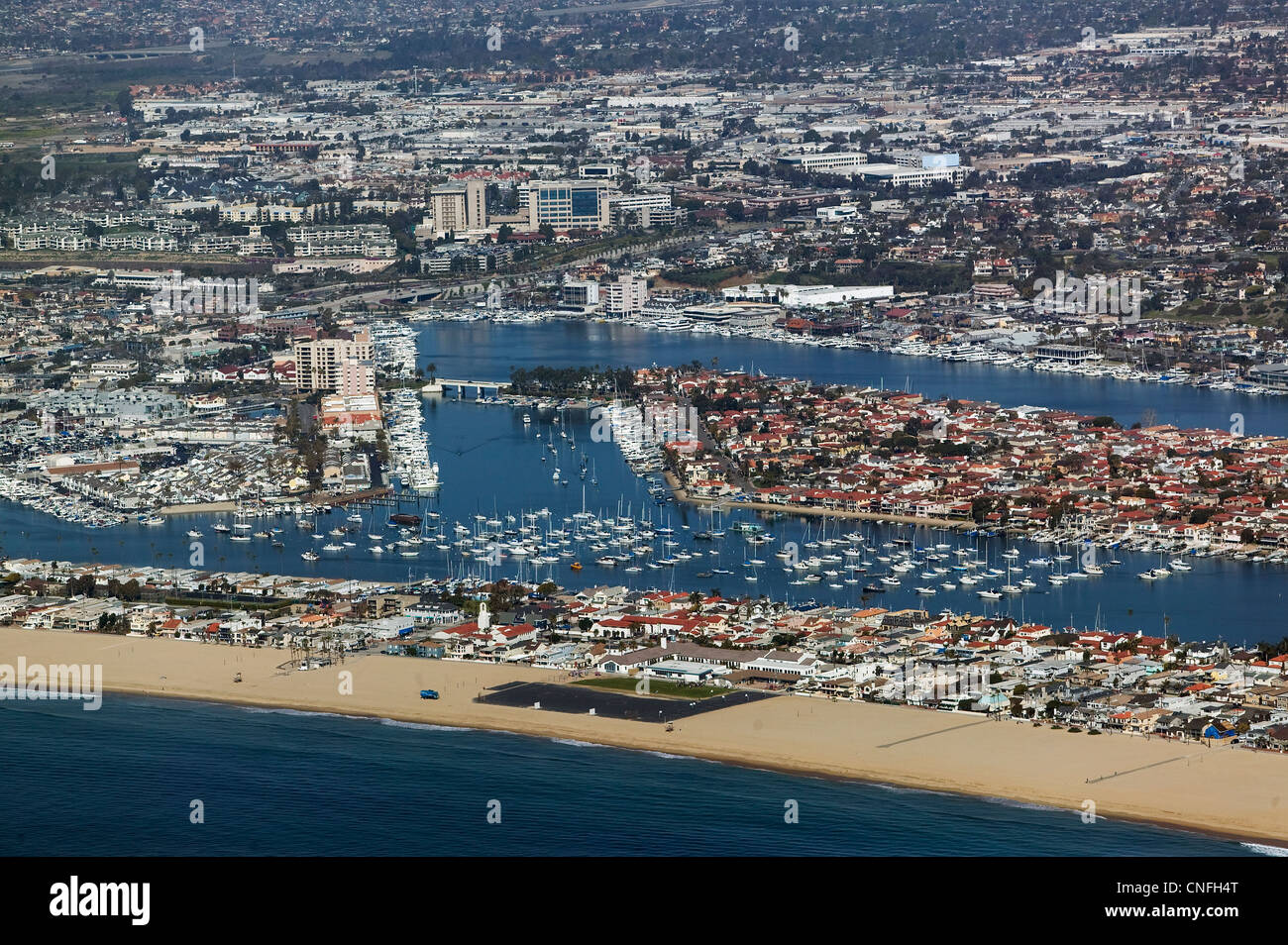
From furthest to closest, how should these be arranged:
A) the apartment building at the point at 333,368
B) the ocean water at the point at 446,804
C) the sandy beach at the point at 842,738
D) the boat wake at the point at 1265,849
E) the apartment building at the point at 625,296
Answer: the apartment building at the point at 625,296
the apartment building at the point at 333,368
the sandy beach at the point at 842,738
the ocean water at the point at 446,804
the boat wake at the point at 1265,849

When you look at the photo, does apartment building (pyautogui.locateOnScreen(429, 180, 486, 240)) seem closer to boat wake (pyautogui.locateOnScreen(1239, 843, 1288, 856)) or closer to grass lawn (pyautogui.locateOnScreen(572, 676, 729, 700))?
grass lawn (pyautogui.locateOnScreen(572, 676, 729, 700))

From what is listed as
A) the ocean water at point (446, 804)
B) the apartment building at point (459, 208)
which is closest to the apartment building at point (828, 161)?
the apartment building at point (459, 208)

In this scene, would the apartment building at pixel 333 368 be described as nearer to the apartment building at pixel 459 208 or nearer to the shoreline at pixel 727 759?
the shoreline at pixel 727 759

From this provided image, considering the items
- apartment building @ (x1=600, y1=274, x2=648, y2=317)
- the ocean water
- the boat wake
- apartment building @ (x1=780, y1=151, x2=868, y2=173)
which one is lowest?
apartment building @ (x1=600, y1=274, x2=648, y2=317)

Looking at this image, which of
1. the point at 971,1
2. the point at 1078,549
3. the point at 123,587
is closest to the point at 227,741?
the point at 123,587

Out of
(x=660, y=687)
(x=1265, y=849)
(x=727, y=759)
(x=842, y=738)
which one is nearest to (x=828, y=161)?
(x=660, y=687)

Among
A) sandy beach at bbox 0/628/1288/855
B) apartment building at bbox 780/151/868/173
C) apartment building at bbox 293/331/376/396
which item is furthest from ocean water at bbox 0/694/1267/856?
apartment building at bbox 780/151/868/173

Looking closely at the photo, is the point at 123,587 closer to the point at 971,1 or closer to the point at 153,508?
the point at 153,508

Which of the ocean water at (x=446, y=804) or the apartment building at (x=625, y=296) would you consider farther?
the apartment building at (x=625, y=296)
